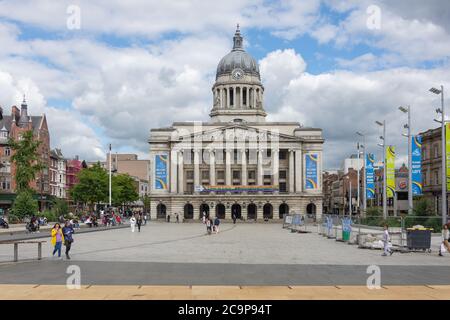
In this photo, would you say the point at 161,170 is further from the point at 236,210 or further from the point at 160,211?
the point at 236,210

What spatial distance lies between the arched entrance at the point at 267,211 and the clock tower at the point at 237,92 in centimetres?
2745

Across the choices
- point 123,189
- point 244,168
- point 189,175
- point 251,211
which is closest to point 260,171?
point 244,168

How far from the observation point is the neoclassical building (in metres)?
118

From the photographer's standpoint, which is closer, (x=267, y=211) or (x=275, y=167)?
(x=267, y=211)

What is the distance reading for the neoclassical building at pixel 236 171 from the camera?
118 m

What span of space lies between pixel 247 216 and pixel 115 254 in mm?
89453

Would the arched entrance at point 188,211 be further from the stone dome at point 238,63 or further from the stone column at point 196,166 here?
the stone dome at point 238,63

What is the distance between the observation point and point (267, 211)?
122375 millimetres

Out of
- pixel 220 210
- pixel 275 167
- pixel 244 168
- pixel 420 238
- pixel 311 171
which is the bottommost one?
pixel 220 210

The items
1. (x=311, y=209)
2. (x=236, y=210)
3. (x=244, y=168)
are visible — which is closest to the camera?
(x=236, y=210)

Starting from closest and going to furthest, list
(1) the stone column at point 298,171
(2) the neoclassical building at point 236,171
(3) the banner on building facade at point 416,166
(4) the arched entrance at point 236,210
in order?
1. (3) the banner on building facade at point 416,166
2. (2) the neoclassical building at point 236,171
3. (4) the arched entrance at point 236,210
4. (1) the stone column at point 298,171

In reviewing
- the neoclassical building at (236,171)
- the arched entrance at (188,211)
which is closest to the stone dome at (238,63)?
the neoclassical building at (236,171)

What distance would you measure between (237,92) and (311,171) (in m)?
35.1
